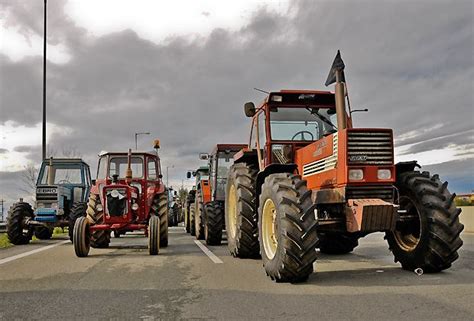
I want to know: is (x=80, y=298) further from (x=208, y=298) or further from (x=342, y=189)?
(x=342, y=189)

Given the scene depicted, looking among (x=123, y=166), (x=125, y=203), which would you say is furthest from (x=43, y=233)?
(x=125, y=203)

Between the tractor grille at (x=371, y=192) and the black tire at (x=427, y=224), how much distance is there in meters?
0.37

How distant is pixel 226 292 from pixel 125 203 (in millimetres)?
6172

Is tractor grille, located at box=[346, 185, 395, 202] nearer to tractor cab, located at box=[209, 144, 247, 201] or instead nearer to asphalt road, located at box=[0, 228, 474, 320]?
asphalt road, located at box=[0, 228, 474, 320]

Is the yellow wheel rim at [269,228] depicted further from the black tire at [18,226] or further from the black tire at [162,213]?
the black tire at [18,226]

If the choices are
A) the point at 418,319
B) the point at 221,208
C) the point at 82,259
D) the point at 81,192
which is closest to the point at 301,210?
the point at 418,319

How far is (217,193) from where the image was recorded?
14320 millimetres

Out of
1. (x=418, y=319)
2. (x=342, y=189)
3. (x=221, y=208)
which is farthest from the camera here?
(x=221, y=208)

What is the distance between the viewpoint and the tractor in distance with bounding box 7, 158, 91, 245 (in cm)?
1451

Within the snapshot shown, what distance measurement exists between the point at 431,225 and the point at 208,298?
129 inches

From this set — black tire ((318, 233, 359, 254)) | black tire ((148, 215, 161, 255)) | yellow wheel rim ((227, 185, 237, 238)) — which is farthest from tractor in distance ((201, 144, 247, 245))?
black tire ((318, 233, 359, 254))

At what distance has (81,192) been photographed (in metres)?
17.3

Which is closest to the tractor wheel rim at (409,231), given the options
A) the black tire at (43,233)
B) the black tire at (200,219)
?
the black tire at (200,219)

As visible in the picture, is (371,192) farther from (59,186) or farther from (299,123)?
(59,186)
